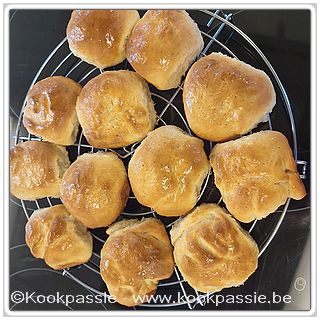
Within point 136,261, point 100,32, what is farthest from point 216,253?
point 100,32

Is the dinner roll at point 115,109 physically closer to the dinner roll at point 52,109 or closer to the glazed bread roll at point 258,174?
the dinner roll at point 52,109

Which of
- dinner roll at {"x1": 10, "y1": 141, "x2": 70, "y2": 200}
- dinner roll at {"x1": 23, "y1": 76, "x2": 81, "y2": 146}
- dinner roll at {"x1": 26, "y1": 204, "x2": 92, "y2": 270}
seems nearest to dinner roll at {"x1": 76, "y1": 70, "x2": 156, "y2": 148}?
dinner roll at {"x1": 23, "y1": 76, "x2": 81, "y2": 146}

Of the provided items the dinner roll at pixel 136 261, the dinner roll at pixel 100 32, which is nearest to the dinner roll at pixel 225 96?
the dinner roll at pixel 100 32
